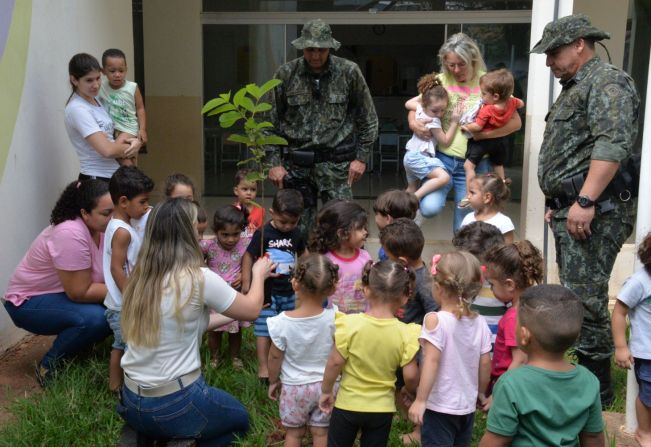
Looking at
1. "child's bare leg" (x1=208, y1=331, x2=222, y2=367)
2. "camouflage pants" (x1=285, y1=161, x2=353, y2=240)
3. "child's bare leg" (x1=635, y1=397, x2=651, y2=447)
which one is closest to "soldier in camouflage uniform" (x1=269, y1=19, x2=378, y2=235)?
"camouflage pants" (x1=285, y1=161, x2=353, y2=240)

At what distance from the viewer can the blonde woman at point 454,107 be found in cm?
484

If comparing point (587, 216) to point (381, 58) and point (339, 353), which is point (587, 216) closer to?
point (339, 353)

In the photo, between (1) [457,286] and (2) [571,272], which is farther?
(2) [571,272]

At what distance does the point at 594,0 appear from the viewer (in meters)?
8.03

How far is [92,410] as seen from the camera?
12.2 ft

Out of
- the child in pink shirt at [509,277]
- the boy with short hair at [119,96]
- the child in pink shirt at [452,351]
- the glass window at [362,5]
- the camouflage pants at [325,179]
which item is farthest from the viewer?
the glass window at [362,5]

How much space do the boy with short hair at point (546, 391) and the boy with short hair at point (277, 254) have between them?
185cm

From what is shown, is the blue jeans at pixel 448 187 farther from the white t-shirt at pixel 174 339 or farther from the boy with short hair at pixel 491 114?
the white t-shirt at pixel 174 339

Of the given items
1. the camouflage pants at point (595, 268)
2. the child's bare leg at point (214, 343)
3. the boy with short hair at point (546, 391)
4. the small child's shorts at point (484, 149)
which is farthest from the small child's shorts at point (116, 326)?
the small child's shorts at point (484, 149)

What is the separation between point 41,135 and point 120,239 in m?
1.76

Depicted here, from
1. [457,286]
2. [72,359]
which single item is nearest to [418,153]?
[457,286]

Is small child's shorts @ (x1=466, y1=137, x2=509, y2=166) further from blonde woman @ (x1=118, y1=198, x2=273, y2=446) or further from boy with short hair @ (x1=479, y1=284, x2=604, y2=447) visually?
boy with short hair @ (x1=479, y1=284, x2=604, y2=447)

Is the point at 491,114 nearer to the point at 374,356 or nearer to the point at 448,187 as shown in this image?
the point at 448,187

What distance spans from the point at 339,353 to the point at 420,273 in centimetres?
77
